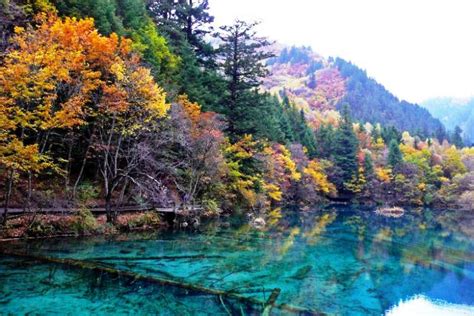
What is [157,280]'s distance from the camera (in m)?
13.8

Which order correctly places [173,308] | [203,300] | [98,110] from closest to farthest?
[173,308] < [203,300] < [98,110]

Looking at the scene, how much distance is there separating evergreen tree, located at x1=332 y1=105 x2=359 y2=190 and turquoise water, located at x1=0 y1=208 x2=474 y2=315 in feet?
143

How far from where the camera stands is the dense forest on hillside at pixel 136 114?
1866 centimetres

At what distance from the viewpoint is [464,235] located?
36719mm

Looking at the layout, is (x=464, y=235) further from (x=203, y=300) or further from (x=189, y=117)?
(x=203, y=300)

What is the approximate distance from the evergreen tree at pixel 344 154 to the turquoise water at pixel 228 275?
143ft

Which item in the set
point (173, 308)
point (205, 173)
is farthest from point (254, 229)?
point (173, 308)

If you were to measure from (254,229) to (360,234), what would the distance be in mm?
8989

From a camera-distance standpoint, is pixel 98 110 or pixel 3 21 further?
pixel 98 110

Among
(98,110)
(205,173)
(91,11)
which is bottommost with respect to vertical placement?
(205,173)

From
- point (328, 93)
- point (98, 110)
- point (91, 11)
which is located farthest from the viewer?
point (328, 93)

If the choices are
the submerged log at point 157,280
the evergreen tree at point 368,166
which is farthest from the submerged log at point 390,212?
the submerged log at point 157,280

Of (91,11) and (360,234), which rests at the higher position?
(91,11)

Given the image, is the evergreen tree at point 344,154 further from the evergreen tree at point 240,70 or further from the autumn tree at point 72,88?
the autumn tree at point 72,88
